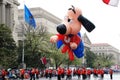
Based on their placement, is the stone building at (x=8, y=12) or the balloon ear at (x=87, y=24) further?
the stone building at (x=8, y=12)

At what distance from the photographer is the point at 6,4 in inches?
2815

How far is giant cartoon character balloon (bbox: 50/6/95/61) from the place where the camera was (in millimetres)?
12269

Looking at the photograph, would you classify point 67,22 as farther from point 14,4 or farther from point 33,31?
point 14,4

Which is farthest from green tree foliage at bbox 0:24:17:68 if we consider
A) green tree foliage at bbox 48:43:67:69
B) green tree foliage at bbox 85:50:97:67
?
green tree foliage at bbox 85:50:97:67

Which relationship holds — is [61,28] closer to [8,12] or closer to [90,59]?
[8,12]

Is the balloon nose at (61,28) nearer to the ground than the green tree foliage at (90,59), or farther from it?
farther from it

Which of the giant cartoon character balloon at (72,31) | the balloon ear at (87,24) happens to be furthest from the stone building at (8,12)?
the balloon ear at (87,24)

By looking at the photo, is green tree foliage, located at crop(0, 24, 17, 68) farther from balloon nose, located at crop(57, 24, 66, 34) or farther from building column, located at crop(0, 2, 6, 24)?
balloon nose, located at crop(57, 24, 66, 34)

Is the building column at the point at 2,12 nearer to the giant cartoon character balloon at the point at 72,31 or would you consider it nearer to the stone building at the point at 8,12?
the stone building at the point at 8,12

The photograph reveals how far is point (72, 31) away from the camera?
41.0 ft

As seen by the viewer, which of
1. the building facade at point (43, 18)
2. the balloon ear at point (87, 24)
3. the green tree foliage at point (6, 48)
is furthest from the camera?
the building facade at point (43, 18)

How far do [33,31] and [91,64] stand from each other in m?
72.6

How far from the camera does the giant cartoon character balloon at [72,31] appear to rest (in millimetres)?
12269

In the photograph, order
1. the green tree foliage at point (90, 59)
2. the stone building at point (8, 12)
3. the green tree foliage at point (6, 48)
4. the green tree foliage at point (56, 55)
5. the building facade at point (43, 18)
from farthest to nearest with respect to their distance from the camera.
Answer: the green tree foliage at point (90, 59), the building facade at point (43, 18), the stone building at point (8, 12), the green tree foliage at point (56, 55), the green tree foliage at point (6, 48)
